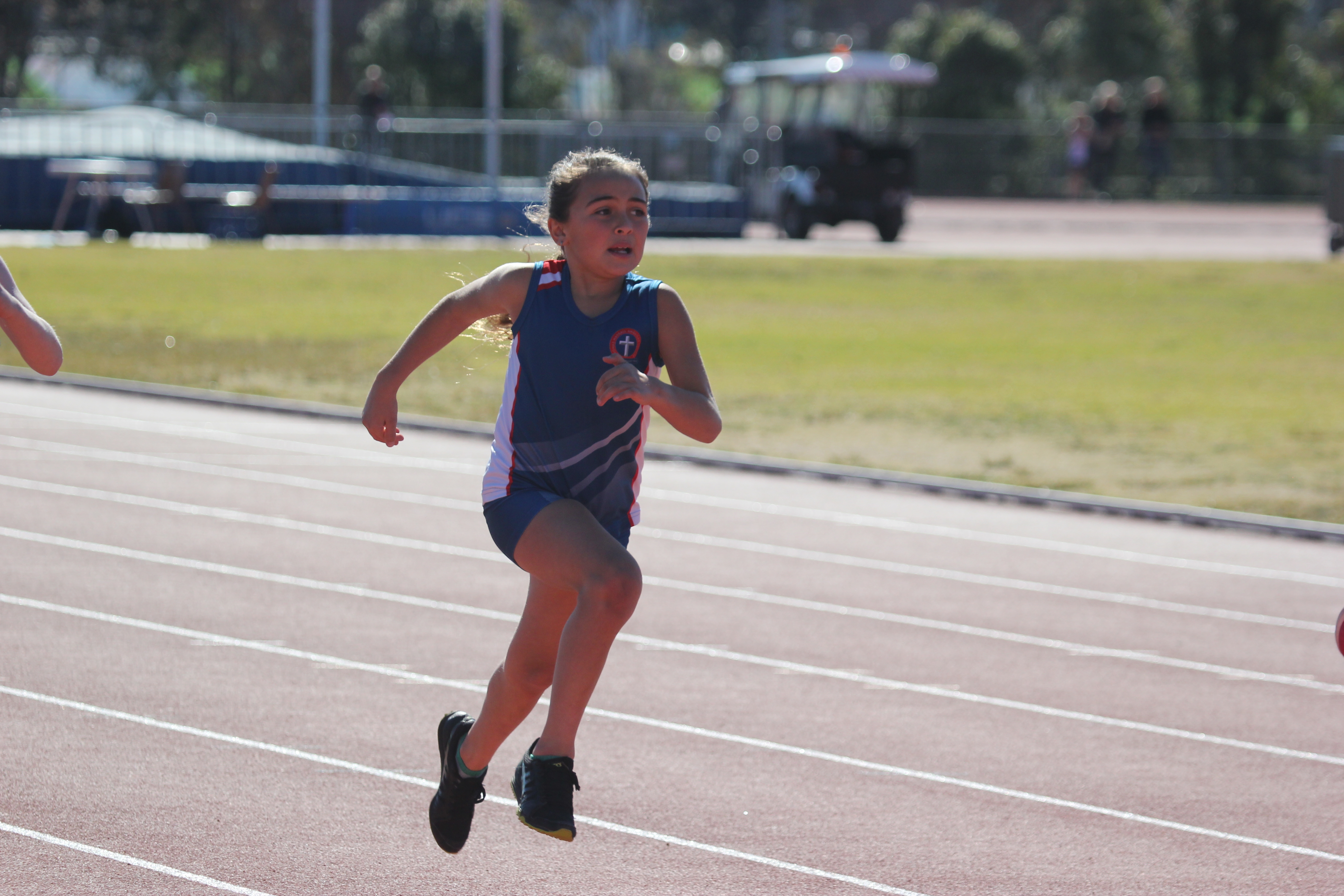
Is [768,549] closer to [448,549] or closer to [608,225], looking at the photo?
[448,549]

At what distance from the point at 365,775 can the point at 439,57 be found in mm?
47021

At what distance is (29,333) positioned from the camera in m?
4.28

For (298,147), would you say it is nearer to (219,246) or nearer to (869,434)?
(219,246)

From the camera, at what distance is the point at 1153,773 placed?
5605 mm

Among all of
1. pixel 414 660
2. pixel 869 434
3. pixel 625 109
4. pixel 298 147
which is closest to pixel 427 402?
pixel 869 434

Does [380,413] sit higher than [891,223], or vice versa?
[380,413]

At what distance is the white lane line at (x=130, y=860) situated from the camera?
4332 millimetres

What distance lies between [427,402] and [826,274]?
12620 millimetres

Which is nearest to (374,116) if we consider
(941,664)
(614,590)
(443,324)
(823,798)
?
(941,664)

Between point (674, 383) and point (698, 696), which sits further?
point (698, 696)

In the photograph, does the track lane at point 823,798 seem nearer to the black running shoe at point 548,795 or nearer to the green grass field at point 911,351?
the black running shoe at point 548,795

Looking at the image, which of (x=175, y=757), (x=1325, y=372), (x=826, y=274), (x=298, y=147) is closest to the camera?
(x=175, y=757)

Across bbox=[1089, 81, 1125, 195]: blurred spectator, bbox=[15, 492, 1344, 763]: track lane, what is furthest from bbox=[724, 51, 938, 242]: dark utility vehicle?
bbox=[15, 492, 1344, 763]: track lane

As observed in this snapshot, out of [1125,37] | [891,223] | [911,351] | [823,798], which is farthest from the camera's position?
[1125,37]
